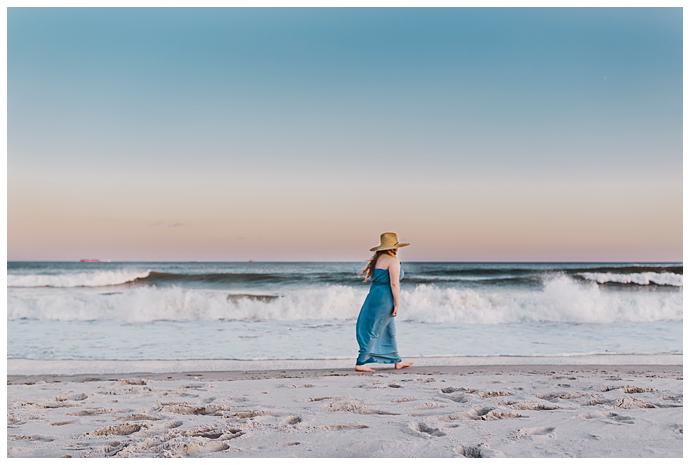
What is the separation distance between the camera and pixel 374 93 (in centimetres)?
1247

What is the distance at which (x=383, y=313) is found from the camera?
6.46m

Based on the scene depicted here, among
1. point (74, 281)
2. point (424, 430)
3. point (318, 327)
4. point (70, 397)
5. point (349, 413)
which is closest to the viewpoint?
point (424, 430)

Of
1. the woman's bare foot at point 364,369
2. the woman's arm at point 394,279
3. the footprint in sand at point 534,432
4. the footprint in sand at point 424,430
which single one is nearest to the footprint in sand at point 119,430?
the footprint in sand at point 424,430

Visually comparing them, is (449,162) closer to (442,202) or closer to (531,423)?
(442,202)

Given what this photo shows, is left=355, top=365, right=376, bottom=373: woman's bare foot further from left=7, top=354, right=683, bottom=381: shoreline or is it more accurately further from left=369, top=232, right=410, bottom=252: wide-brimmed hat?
left=369, top=232, right=410, bottom=252: wide-brimmed hat

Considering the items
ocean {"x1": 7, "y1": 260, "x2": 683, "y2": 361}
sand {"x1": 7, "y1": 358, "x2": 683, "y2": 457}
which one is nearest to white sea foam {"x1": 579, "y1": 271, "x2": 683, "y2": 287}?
ocean {"x1": 7, "y1": 260, "x2": 683, "y2": 361}

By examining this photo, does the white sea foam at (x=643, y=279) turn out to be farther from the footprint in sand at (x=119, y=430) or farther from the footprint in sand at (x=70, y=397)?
the footprint in sand at (x=119, y=430)

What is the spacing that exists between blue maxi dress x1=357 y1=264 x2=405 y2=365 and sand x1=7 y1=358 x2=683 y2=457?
26 centimetres

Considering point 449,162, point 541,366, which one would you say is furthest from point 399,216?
point 541,366

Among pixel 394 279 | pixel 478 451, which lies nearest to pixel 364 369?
pixel 394 279

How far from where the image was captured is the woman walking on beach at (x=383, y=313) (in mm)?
6445

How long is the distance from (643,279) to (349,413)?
896 inches

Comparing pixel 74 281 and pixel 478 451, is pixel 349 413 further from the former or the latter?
pixel 74 281

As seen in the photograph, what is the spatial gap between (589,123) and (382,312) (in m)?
8.93
